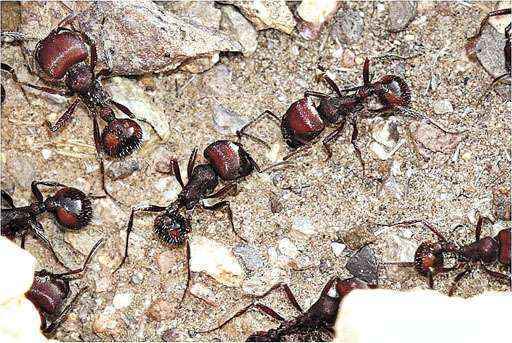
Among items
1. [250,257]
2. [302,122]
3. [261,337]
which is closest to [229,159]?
[302,122]

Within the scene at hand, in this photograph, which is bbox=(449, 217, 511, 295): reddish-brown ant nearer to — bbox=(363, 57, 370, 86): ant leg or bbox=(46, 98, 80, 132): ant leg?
bbox=(363, 57, 370, 86): ant leg

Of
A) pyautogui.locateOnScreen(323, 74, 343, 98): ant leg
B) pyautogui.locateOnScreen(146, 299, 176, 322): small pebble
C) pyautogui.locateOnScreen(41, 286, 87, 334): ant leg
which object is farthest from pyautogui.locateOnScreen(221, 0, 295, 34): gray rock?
pyautogui.locateOnScreen(41, 286, 87, 334): ant leg

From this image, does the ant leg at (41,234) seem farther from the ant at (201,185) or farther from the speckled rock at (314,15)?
the speckled rock at (314,15)

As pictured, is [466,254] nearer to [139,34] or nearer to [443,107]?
[443,107]

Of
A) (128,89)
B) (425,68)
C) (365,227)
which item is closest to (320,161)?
(365,227)

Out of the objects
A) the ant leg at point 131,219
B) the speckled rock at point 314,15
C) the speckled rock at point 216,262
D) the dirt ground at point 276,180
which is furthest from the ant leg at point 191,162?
the speckled rock at point 314,15
